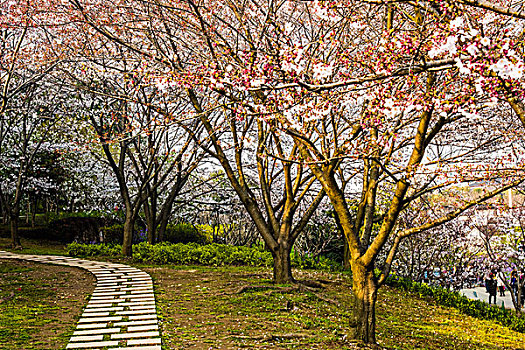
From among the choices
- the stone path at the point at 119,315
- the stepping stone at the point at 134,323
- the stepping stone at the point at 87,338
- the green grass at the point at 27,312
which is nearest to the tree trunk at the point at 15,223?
the green grass at the point at 27,312

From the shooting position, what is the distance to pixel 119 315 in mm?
5461

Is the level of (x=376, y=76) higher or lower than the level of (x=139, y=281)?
higher

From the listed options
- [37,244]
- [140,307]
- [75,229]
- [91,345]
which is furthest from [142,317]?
[75,229]

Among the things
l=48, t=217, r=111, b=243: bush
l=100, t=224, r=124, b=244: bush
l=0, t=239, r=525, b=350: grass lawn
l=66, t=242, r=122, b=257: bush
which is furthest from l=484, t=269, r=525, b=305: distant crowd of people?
l=48, t=217, r=111, b=243: bush

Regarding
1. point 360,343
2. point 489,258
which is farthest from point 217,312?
point 489,258

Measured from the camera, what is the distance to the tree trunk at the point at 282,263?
7.48m

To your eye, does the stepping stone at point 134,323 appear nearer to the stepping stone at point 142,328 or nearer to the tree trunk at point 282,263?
the stepping stone at point 142,328

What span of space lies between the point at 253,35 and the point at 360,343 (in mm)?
4252

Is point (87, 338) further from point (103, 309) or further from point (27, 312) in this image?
point (27, 312)

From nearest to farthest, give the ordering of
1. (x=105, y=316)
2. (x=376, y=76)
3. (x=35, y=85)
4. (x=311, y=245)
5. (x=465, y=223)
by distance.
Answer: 1. (x=376, y=76)
2. (x=105, y=316)
3. (x=465, y=223)
4. (x=35, y=85)
5. (x=311, y=245)

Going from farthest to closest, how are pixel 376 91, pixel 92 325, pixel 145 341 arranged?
pixel 92 325 < pixel 145 341 < pixel 376 91

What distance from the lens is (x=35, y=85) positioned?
11648mm

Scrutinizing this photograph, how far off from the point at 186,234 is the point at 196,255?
18.4 ft

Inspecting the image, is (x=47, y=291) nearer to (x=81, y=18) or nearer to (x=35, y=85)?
(x=81, y=18)
